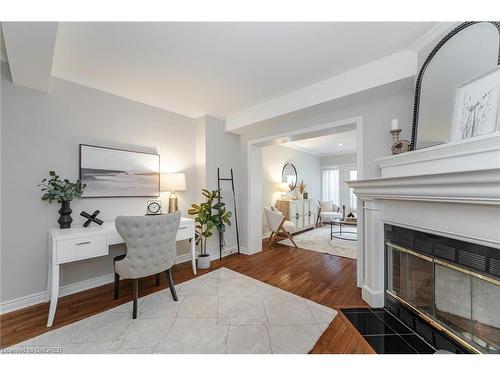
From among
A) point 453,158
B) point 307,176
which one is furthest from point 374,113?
point 307,176

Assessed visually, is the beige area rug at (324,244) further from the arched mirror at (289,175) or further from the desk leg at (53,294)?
the desk leg at (53,294)

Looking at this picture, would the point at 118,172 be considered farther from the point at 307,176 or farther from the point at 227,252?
the point at 307,176

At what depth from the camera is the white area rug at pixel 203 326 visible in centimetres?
142

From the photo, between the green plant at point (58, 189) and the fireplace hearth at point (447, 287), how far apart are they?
3.27 m

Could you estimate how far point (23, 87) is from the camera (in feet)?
6.51

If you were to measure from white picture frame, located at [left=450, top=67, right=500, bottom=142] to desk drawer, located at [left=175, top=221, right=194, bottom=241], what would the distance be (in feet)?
9.07

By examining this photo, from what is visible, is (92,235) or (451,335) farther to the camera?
(92,235)

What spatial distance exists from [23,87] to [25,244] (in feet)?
5.26

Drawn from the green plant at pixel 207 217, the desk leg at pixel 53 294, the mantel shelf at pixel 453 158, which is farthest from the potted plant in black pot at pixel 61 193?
the mantel shelf at pixel 453 158

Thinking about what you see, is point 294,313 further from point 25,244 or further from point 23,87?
point 23,87

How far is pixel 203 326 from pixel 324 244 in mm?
3205

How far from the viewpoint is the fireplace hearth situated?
3.82ft
